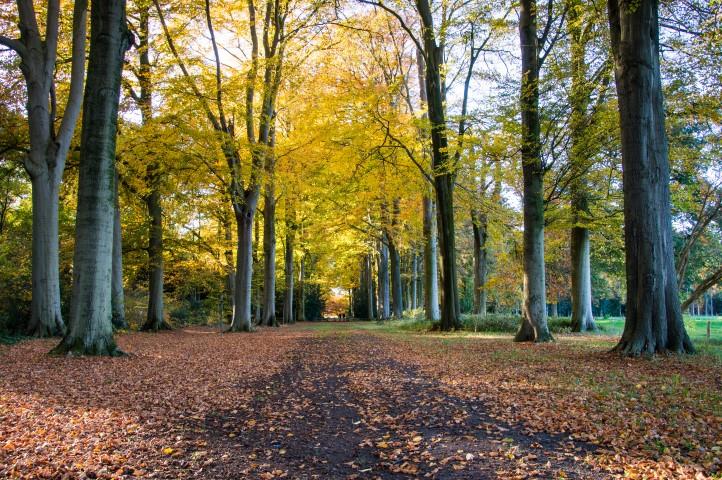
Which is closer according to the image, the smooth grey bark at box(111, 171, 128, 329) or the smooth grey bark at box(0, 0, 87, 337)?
the smooth grey bark at box(0, 0, 87, 337)

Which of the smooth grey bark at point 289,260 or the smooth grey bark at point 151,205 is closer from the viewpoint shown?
the smooth grey bark at point 151,205

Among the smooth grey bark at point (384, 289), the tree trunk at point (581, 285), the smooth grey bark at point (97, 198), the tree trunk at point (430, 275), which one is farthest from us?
the smooth grey bark at point (384, 289)

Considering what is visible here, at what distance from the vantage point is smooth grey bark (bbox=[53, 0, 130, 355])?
8.24m

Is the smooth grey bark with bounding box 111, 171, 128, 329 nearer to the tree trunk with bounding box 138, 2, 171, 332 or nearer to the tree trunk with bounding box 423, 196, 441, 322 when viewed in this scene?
the tree trunk with bounding box 138, 2, 171, 332

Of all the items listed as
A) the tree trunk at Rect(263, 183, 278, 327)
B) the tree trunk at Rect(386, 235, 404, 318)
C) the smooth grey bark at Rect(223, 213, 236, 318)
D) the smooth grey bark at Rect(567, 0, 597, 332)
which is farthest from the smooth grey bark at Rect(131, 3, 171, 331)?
the tree trunk at Rect(386, 235, 404, 318)

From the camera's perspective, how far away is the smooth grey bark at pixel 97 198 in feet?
27.0

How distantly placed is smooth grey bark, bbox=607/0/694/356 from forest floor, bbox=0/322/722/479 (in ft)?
1.91

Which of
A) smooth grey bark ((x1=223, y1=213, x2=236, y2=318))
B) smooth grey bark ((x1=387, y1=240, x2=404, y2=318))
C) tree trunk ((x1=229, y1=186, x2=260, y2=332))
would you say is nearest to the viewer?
tree trunk ((x1=229, y1=186, x2=260, y2=332))

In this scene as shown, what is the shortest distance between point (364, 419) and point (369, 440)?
0.66 meters

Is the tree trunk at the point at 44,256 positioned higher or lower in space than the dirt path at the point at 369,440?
higher

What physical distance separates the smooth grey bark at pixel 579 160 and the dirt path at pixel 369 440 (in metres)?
8.33

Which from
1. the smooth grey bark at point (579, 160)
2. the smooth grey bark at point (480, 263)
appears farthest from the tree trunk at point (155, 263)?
the smooth grey bark at point (579, 160)

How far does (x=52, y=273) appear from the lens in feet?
36.8

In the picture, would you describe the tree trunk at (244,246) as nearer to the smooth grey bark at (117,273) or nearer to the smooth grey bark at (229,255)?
the smooth grey bark at (117,273)
